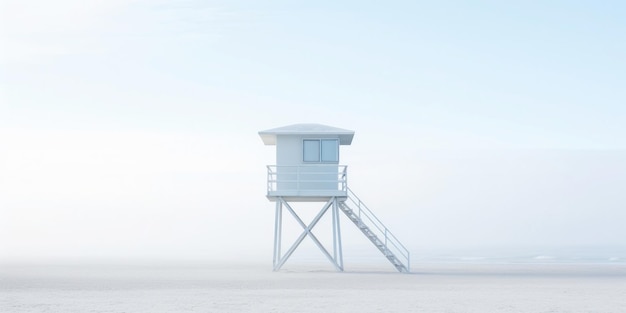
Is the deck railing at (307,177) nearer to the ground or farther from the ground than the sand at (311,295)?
farther from the ground

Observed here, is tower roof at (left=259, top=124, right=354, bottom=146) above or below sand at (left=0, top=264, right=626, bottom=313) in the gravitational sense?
above

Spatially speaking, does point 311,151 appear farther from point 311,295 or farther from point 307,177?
point 311,295

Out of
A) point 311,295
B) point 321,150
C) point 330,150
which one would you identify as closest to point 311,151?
point 321,150

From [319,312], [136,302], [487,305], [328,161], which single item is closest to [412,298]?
[487,305]

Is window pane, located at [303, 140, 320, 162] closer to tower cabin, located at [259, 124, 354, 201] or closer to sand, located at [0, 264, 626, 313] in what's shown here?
tower cabin, located at [259, 124, 354, 201]

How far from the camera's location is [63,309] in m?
22.2

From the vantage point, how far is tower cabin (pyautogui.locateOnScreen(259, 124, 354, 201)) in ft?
128

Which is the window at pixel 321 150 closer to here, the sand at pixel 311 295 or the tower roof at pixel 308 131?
the tower roof at pixel 308 131

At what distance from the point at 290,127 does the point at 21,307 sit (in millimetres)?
18660

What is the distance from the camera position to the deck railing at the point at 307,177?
128 feet

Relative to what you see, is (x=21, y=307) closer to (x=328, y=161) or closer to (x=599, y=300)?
(x=599, y=300)

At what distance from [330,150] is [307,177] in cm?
149

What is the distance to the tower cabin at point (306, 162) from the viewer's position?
39.1 meters

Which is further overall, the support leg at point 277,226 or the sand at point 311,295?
the support leg at point 277,226
